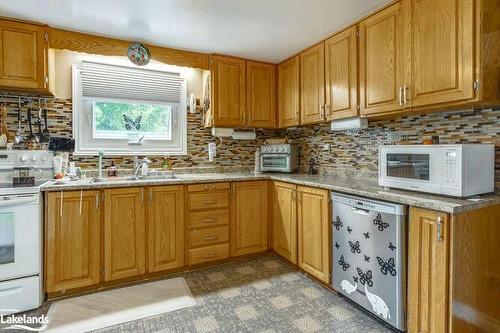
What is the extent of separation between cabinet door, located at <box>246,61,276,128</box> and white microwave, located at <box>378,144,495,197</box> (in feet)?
5.57

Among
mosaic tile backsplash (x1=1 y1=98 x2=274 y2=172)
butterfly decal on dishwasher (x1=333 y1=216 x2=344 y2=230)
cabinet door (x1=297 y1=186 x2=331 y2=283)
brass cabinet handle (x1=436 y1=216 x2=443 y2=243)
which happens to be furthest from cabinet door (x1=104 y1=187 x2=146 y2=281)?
brass cabinet handle (x1=436 y1=216 x2=443 y2=243)

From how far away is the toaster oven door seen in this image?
125 inches

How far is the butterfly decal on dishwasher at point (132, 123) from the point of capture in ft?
9.99

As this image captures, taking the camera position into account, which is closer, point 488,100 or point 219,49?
point 488,100

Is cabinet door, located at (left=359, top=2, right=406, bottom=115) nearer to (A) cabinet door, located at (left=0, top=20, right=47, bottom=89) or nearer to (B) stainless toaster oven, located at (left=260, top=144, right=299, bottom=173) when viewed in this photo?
(B) stainless toaster oven, located at (left=260, top=144, right=299, bottom=173)

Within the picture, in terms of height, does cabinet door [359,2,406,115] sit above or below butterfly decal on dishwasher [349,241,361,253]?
above

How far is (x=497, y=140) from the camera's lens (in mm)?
1770

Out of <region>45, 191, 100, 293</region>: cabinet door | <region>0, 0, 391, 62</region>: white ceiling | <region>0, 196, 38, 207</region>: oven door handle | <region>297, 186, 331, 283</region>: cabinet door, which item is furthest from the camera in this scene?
<region>297, 186, 331, 283</region>: cabinet door

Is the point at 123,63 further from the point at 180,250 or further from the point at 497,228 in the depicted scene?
the point at 497,228

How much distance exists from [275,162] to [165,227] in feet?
4.71

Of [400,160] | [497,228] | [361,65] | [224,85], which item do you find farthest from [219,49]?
[497,228]

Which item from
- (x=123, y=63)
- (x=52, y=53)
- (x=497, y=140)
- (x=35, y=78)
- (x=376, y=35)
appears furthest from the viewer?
(x=123, y=63)

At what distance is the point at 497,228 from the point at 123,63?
3423mm

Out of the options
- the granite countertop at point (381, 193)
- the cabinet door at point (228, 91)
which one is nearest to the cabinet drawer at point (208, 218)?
the granite countertop at point (381, 193)
